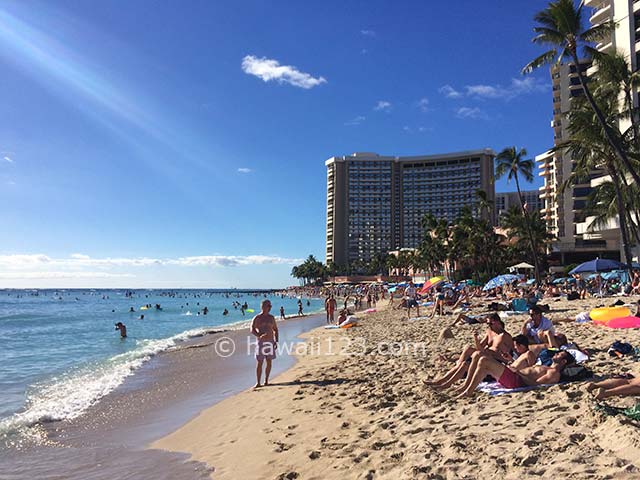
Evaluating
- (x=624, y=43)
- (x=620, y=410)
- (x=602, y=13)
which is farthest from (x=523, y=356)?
(x=602, y=13)

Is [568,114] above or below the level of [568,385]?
above

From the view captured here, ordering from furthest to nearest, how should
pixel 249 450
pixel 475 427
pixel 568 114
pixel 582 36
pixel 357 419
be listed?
pixel 568 114
pixel 582 36
pixel 357 419
pixel 249 450
pixel 475 427

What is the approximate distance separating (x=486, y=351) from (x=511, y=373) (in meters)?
0.47

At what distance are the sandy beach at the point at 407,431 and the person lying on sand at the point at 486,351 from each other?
0.29 metres

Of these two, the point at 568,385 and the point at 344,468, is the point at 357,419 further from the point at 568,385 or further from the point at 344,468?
the point at 568,385

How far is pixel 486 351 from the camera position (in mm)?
6305

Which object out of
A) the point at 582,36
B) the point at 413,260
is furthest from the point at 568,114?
the point at 413,260

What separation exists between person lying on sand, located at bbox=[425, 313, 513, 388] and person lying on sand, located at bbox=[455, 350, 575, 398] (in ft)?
0.57

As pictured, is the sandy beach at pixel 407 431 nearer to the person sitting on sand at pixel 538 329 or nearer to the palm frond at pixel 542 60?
the person sitting on sand at pixel 538 329

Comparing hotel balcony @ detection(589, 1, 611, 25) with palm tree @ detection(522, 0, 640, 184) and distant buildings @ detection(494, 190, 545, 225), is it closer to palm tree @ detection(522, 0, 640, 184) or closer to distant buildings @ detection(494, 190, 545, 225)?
palm tree @ detection(522, 0, 640, 184)

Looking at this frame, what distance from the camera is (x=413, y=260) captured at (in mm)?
86500

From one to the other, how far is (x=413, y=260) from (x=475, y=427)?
83.4 meters

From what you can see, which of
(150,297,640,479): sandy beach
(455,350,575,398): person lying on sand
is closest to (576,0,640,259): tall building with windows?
(150,297,640,479): sandy beach

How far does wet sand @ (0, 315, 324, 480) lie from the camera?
5312 mm
